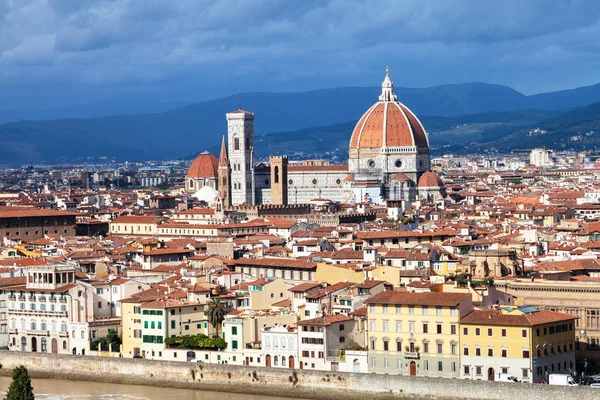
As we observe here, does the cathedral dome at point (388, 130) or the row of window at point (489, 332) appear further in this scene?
the cathedral dome at point (388, 130)

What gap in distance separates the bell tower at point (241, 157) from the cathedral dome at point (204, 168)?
17010 millimetres

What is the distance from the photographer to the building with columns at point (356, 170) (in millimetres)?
116062

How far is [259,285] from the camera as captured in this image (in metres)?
46.1

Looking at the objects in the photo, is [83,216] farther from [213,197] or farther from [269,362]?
[269,362]

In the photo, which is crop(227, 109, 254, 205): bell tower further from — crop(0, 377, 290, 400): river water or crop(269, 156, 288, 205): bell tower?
crop(0, 377, 290, 400): river water

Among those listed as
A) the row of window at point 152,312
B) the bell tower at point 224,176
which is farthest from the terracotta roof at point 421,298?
the bell tower at point 224,176

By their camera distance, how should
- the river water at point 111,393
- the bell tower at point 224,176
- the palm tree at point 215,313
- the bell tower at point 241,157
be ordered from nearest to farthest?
1. the river water at point 111,393
2. the palm tree at point 215,313
3. the bell tower at point 224,176
4. the bell tower at point 241,157

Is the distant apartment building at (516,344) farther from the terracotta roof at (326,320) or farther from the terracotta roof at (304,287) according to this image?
the terracotta roof at (304,287)

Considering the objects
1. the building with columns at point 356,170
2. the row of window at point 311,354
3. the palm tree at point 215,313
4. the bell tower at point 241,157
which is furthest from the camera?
the bell tower at point 241,157

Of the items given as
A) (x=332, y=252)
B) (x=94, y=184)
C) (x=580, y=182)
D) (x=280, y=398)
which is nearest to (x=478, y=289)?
(x=280, y=398)

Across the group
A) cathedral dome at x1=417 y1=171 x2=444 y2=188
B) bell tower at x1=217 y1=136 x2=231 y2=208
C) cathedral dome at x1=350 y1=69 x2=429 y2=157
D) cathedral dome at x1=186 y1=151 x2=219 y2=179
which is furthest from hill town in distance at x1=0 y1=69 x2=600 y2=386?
cathedral dome at x1=186 y1=151 x2=219 y2=179

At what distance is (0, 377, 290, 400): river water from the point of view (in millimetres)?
40531

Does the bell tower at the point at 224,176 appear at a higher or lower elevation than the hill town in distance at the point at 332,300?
higher

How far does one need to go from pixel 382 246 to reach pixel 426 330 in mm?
19896
